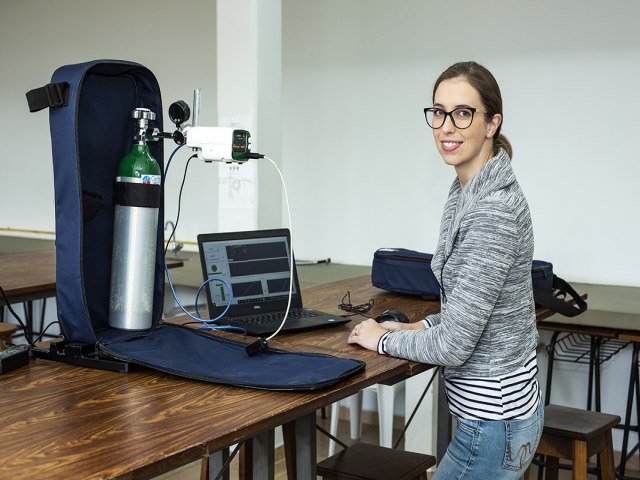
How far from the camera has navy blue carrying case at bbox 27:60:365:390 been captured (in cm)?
147

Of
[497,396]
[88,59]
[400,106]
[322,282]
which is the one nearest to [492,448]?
[497,396]

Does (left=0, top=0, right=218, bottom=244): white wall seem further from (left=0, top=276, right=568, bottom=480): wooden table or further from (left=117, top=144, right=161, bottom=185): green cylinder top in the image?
(left=0, top=276, right=568, bottom=480): wooden table

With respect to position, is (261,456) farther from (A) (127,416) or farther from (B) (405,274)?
(B) (405,274)

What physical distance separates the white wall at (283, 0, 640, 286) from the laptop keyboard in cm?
209

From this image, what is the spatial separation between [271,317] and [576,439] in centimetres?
102

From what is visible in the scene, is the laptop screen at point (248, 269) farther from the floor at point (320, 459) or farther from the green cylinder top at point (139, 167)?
the floor at point (320, 459)

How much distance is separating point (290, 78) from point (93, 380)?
10.7 feet

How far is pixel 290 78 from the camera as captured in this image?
4.48 meters

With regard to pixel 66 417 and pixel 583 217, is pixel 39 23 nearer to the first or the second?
pixel 583 217

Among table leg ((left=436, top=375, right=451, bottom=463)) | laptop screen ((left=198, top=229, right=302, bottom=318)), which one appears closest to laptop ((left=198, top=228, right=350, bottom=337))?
laptop screen ((left=198, top=229, right=302, bottom=318))

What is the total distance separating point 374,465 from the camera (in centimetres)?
209

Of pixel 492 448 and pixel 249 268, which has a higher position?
pixel 249 268

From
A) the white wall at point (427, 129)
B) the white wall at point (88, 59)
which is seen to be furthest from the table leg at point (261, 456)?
the white wall at point (88, 59)

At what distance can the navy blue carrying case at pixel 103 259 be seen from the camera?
1473 mm
